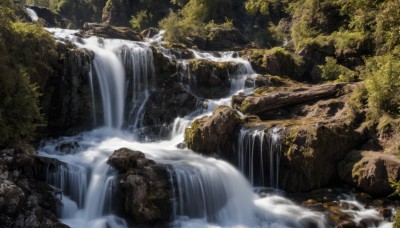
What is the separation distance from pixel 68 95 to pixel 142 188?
28.5 ft

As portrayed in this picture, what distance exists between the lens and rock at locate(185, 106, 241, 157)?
1605 centimetres

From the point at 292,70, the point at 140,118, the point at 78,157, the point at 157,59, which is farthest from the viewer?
the point at 292,70

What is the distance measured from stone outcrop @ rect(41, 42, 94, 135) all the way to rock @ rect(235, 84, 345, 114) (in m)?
7.75

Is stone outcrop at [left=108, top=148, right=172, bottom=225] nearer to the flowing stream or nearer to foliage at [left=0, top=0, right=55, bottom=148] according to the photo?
the flowing stream

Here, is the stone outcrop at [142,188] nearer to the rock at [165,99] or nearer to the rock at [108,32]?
the rock at [165,99]

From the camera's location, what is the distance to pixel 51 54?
712 inches

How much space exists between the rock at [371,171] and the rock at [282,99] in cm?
425

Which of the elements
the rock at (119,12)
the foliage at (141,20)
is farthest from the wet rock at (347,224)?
the rock at (119,12)

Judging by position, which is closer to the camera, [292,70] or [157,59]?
[157,59]

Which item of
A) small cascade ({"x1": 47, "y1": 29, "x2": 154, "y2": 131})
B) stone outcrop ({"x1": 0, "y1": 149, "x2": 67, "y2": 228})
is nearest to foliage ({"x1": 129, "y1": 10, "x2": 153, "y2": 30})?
small cascade ({"x1": 47, "y1": 29, "x2": 154, "y2": 131})

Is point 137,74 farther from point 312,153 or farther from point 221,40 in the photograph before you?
point 221,40

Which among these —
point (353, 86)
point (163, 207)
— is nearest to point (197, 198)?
point (163, 207)

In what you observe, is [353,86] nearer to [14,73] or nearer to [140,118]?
[140,118]

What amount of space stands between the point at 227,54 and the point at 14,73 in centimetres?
1605
